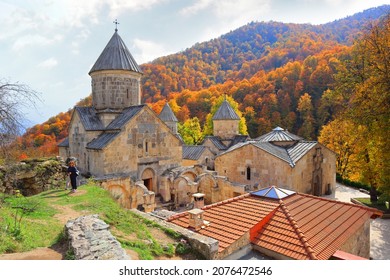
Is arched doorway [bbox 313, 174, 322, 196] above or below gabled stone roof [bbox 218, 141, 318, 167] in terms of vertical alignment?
below

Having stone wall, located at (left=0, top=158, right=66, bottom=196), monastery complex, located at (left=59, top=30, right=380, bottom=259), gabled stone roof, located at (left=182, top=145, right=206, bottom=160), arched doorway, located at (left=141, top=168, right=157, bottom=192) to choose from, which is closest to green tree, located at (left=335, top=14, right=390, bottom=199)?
monastery complex, located at (left=59, top=30, right=380, bottom=259)

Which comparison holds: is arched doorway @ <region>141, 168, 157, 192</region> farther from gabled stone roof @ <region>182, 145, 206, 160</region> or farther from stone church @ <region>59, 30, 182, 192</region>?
gabled stone roof @ <region>182, 145, 206, 160</region>

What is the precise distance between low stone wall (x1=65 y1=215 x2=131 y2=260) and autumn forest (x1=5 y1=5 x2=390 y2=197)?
2596mm

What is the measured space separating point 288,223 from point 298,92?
153ft

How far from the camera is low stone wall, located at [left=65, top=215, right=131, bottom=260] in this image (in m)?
4.13

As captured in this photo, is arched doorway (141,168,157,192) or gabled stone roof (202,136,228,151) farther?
gabled stone roof (202,136,228,151)

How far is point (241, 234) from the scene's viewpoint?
6719mm

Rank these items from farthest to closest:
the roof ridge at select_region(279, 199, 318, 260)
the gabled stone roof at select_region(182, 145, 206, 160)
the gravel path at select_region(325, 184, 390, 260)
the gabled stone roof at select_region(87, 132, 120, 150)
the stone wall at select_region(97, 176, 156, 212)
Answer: the gabled stone roof at select_region(182, 145, 206, 160)
the gabled stone roof at select_region(87, 132, 120, 150)
the stone wall at select_region(97, 176, 156, 212)
the gravel path at select_region(325, 184, 390, 260)
the roof ridge at select_region(279, 199, 318, 260)

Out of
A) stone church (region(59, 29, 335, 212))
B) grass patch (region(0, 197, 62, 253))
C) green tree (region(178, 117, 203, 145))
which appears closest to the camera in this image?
grass patch (region(0, 197, 62, 253))

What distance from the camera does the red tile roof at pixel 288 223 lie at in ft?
21.0

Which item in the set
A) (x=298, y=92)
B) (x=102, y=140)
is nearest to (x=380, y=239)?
(x=102, y=140)

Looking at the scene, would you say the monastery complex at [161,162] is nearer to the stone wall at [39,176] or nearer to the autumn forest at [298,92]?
the stone wall at [39,176]

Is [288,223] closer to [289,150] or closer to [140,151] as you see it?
[140,151]

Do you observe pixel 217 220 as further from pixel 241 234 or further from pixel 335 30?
pixel 335 30
